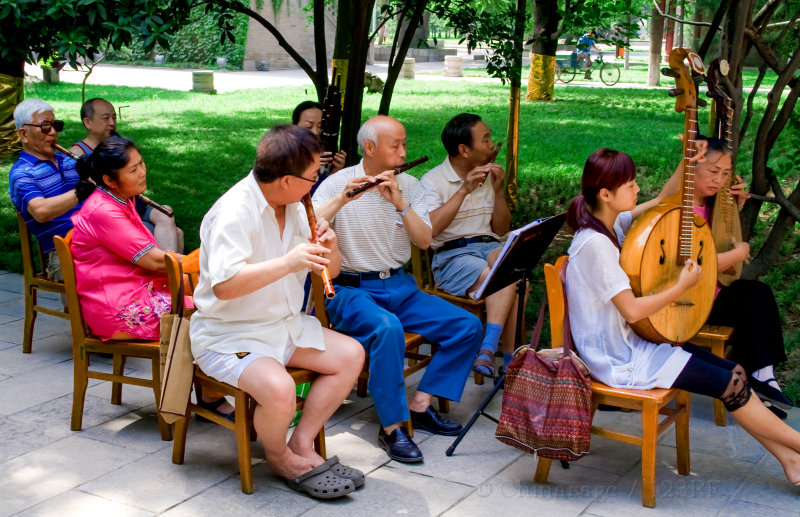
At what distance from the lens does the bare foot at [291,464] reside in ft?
12.3

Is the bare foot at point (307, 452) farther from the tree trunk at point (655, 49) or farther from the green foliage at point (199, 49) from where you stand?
the green foliage at point (199, 49)

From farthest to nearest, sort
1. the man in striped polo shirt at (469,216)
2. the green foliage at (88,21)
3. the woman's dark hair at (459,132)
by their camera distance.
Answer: the woman's dark hair at (459,132) → the man in striped polo shirt at (469,216) → the green foliage at (88,21)

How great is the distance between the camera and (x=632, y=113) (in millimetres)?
15633

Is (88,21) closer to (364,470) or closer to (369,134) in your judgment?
(369,134)

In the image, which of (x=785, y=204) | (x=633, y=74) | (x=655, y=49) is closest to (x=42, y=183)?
(x=785, y=204)

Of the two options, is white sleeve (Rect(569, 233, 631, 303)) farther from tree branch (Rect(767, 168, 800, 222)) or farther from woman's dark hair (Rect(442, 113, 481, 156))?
tree branch (Rect(767, 168, 800, 222))

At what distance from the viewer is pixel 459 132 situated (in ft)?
17.3

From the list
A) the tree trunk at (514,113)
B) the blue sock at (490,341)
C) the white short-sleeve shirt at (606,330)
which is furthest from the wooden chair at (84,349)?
the tree trunk at (514,113)

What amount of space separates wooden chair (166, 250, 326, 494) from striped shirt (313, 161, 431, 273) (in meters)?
0.76

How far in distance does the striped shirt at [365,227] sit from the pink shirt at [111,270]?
2.97 ft

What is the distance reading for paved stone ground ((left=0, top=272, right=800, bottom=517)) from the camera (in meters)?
3.67

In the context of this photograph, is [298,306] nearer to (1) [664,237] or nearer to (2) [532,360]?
(2) [532,360]

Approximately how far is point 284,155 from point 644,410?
1.75 metres

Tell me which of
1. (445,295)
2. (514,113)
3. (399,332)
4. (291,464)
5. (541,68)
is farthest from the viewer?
(541,68)
